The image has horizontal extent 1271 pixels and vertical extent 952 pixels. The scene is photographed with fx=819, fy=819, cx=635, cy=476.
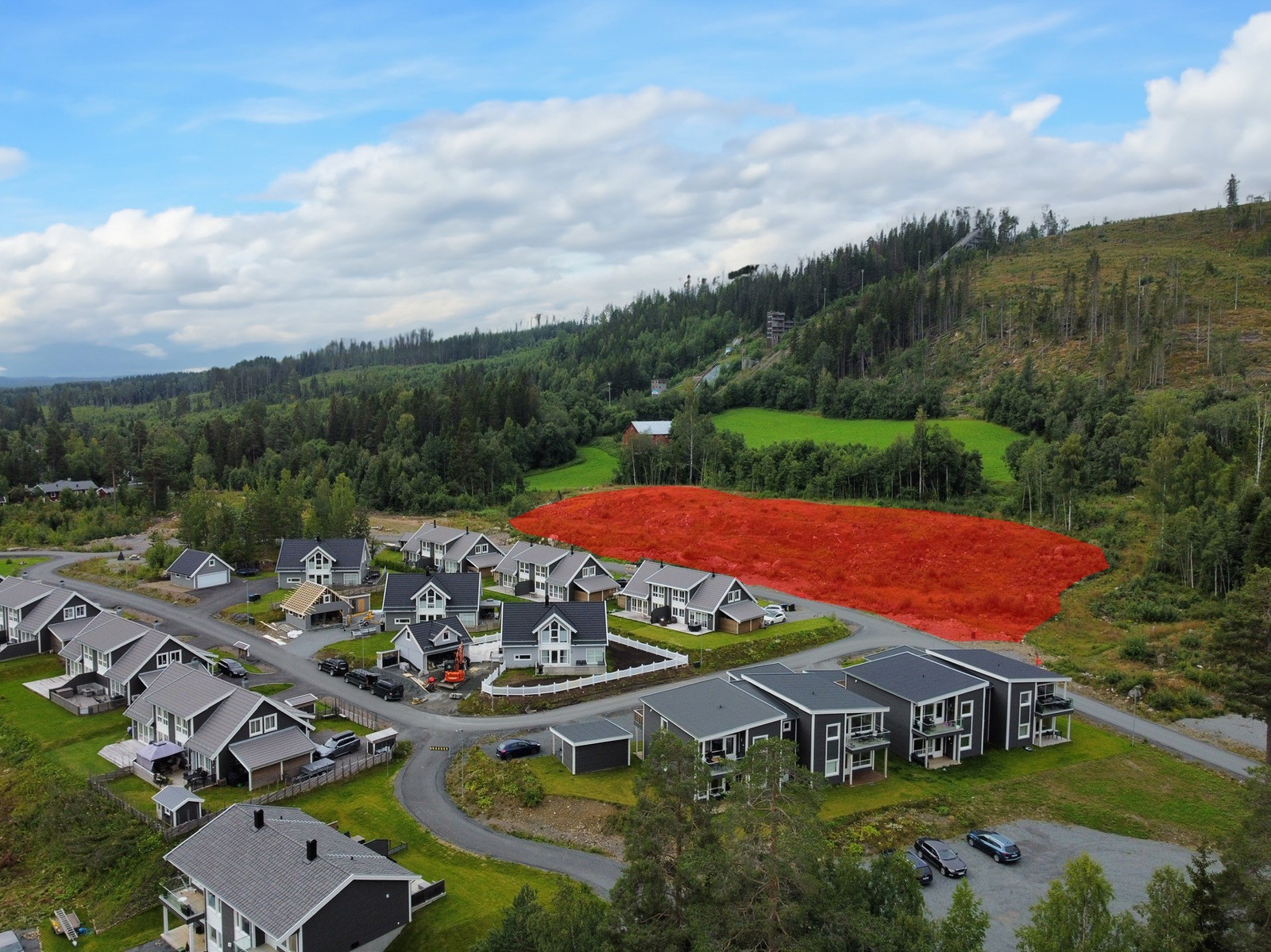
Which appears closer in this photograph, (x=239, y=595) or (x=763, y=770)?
(x=763, y=770)

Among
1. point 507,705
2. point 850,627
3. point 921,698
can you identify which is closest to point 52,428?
point 507,705

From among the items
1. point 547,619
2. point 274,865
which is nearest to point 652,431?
point 547,619

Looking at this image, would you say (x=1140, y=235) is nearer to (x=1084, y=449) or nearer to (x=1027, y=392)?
(x=1027, y=392)

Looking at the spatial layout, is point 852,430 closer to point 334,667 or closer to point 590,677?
point 590,677

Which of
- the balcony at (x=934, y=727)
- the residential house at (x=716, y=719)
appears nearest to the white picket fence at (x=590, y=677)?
the residential house at (x=716, y=719)

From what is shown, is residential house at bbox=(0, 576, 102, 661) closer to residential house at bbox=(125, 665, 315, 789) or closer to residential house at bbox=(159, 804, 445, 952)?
residential house at bbox=(125, 665, 315, 789)

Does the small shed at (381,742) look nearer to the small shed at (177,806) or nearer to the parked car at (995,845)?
the small shed at (177,806)

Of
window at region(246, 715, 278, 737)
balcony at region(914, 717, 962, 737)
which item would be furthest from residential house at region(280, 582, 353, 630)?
balcony at region(914, 717, 962, 737)
